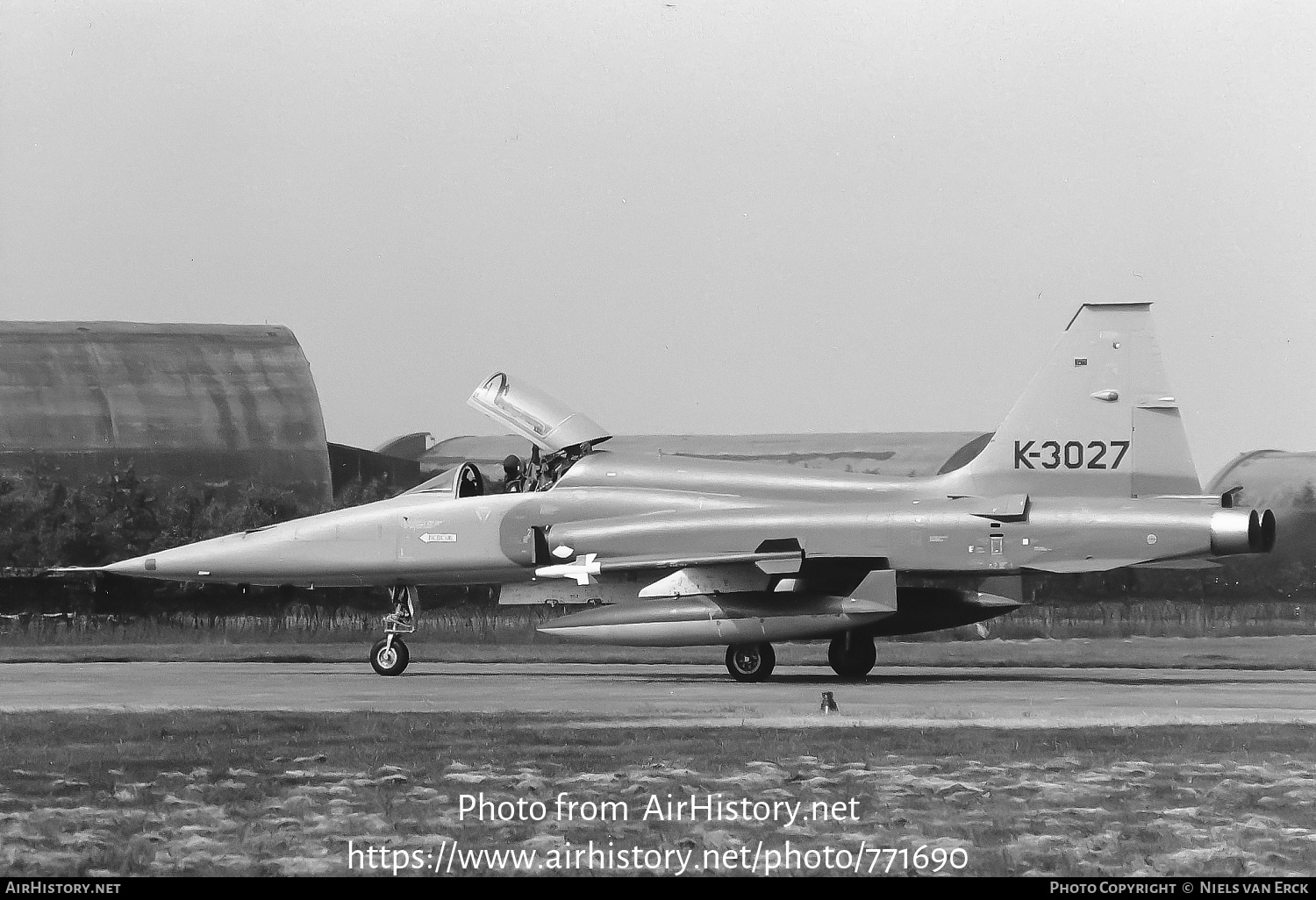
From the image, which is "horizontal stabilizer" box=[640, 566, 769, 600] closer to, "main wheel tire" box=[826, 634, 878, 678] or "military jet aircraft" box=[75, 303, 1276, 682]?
"military jet aircraft" box=[75, 303, 1276, 682]

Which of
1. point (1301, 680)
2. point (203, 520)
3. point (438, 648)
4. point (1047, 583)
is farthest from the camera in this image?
point (203, 520)

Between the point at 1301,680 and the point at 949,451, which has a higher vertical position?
the point at 949,451

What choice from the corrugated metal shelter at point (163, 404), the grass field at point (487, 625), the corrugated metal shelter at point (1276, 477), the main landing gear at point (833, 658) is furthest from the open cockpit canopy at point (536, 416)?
the corrugated metal shelter at point (163, 404)

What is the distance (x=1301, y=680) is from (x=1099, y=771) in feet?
28.4

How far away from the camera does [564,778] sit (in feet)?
32.2

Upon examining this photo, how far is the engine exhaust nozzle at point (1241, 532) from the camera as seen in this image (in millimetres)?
16500

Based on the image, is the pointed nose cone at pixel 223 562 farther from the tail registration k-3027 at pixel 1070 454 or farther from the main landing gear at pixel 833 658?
the tail registration k-3027 at pixel 1070 454

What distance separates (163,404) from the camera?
1244 inches

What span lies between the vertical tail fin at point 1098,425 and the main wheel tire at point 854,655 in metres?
2.24

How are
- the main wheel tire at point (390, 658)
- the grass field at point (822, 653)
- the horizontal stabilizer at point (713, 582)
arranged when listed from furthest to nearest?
the grass field at point (822, 653) < the main wheel tire at point (390, 658) < the horizontal stabilizer at point (713, 582)

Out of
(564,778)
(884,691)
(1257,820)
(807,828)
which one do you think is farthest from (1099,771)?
(884,691)

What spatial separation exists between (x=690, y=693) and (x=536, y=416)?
4844 millimetres

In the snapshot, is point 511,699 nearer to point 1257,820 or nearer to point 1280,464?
point 1257,820

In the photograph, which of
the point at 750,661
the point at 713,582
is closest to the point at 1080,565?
the point at 750,661
